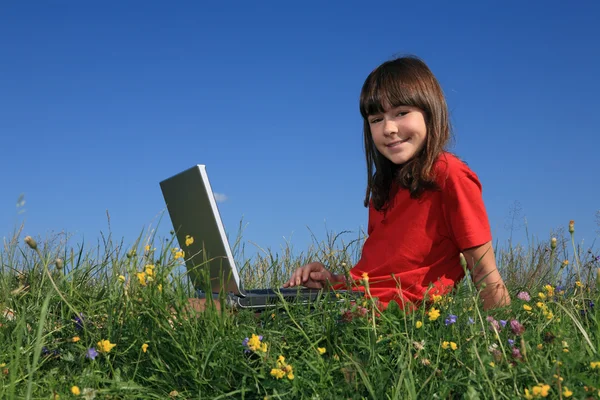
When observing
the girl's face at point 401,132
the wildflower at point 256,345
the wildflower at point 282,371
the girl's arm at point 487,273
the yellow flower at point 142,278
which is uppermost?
the girl's face at point 401,132

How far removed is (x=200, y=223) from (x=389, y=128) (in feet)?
4.24

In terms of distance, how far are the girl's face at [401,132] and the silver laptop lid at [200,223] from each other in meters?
1.19

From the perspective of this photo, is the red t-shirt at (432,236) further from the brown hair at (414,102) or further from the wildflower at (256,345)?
the wildflower at (256,345)

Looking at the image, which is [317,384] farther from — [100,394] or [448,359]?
[100,394]

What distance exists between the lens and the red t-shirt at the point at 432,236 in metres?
3.45

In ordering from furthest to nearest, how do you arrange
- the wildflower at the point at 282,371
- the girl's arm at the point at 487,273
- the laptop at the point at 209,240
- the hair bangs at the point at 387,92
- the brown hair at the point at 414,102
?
the hair bangs at the point at 387,92, the brown hair at the point at 414,102, the girl's arm at the point at 487,273, the laptop at the point at 209,240, the wildflower at the point at 282,371

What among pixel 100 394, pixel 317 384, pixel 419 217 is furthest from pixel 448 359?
pixel 100 394

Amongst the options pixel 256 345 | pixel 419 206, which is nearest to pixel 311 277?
pixel 419 206

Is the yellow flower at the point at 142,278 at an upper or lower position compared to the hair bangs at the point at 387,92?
lower

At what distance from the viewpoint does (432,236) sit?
3625 mm

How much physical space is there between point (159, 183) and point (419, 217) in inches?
66.3

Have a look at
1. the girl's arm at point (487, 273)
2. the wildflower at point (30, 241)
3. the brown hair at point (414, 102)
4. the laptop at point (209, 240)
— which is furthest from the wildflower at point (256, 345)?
the brown hair at point (414, 102)

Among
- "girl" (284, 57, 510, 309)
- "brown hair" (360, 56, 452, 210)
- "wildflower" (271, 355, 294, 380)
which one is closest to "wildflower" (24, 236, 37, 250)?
"wildflower" (271, 355, 294, 380)

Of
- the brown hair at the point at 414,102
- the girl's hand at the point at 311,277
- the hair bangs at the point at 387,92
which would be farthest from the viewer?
the girl's hand at the point at 311,277
